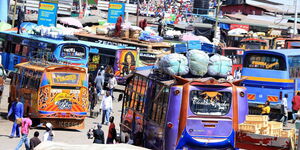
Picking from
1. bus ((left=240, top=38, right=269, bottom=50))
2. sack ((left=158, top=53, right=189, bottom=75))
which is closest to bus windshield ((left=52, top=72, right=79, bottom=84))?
sack ((left=158, top=53, right=189, bottom=75))

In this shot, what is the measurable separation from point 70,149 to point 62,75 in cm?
1407

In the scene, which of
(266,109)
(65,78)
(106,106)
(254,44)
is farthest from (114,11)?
(65,78)

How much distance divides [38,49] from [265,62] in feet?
36.7

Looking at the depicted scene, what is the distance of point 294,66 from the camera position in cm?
3175

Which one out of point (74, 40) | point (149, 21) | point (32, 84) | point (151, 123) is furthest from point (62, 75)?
point (149, 21)

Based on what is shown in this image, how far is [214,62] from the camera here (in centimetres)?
1917

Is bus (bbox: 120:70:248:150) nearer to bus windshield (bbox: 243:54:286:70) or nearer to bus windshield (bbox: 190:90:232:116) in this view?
bus windshield (bbox: 190:90:232:116)

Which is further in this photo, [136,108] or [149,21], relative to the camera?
[149,21]

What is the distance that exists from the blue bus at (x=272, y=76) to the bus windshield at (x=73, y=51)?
7.94 meters

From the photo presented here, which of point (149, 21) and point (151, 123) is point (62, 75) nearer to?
point (151, 123)

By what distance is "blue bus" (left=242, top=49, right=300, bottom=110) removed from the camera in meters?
31.2

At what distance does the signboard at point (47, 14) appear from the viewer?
1873 inches

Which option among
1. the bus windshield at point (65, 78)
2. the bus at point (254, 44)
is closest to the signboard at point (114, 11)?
the bus at point (254, 44)

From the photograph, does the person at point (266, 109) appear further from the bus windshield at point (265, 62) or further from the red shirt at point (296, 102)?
the bus windshield at point (265, 62)
